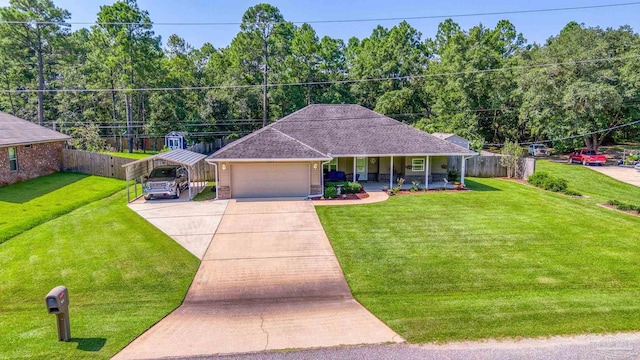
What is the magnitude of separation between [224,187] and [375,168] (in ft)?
32.6

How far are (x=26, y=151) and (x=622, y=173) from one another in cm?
4079

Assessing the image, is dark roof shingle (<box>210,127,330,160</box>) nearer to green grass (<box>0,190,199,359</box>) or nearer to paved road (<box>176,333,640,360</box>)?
green grass (<box>0,190,199,359</box>)

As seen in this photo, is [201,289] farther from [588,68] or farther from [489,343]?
[588,68]

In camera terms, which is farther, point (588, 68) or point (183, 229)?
point (588, 68)

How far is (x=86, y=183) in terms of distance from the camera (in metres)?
23.4

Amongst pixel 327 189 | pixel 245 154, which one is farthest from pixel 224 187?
pixel 327 189

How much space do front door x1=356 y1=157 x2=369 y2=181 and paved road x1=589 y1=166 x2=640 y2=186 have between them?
1810 cm

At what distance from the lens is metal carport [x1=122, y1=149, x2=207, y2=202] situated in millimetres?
19875

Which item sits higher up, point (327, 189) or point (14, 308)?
point (327, 189)

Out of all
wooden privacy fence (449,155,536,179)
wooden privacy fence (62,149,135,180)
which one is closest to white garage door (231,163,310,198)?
wooden privacy fence (62,149,135,180)

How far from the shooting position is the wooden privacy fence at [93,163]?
25.8 meters

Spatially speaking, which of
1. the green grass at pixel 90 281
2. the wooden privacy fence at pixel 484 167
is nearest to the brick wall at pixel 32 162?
the green grass at pixel 90 281

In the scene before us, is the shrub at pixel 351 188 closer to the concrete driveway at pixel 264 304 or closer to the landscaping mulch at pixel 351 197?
the landscaping mulch at pixel 351 197

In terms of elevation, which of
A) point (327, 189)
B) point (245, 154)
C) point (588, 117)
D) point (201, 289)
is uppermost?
point (588, 117)
